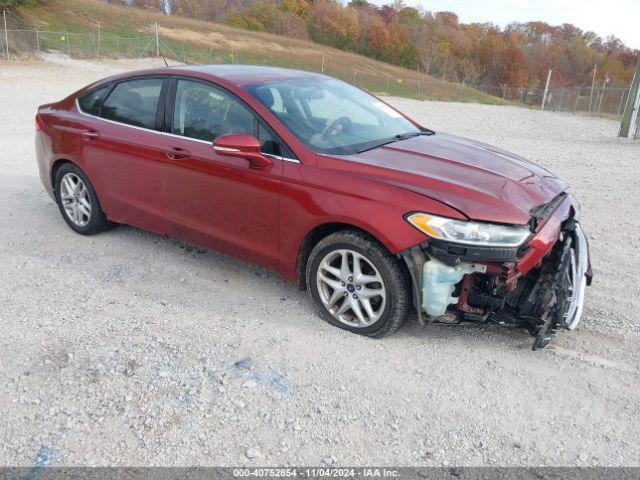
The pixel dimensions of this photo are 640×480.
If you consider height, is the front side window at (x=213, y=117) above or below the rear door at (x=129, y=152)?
above

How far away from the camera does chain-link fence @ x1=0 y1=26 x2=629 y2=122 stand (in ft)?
95.9

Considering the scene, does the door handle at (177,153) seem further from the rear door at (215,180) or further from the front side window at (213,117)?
the front side window at (213,117)

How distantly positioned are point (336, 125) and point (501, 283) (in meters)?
1.72

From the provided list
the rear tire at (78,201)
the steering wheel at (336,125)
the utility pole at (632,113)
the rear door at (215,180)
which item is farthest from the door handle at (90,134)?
the utility pole at (632,113)

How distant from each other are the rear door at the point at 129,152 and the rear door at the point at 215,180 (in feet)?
0.51

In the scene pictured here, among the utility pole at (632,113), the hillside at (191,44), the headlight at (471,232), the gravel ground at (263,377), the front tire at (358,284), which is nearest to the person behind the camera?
the gravel ground at (263,377)

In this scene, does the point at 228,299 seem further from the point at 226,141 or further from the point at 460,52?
the point at 460,52

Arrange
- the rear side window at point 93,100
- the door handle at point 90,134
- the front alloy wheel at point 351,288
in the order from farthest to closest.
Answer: the rear side window at point 93,100, the door handle at point 90,134, the front alloy wheel at point 351,288

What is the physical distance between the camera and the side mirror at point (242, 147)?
3.77 meters

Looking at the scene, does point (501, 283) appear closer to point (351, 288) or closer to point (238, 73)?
point (351, 288)

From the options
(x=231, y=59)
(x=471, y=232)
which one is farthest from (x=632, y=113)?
(x=231, y=59)

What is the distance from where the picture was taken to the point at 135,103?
4820mm

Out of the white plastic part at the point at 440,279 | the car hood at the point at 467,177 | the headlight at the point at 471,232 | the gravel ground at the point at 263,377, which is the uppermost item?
the car hood at the point at 467,177

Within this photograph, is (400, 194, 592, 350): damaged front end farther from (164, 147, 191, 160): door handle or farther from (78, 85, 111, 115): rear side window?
(78, 85, 111, 115): rear side window
